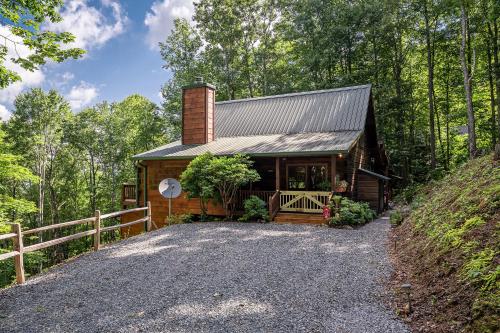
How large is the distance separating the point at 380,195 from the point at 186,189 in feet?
29.7

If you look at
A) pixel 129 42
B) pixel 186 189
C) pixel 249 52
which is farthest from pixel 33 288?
pixel 249 52

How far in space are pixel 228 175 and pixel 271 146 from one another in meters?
2.51

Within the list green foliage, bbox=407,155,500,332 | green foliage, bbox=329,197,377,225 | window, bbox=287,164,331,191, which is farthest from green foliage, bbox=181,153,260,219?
green foliage, bbox=407,155,500,332

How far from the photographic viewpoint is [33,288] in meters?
5.73

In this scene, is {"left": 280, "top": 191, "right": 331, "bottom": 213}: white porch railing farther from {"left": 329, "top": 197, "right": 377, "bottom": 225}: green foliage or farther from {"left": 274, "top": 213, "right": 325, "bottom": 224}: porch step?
{"left": 329, "top": 197, "right": 377, "bottom": 225}: green foliage

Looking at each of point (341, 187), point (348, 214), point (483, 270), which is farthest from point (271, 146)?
point (483, 270)

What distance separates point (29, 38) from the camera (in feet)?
18.7

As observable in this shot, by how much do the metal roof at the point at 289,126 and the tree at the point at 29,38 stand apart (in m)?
7.95

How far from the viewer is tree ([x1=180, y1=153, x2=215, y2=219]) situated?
1195 cm

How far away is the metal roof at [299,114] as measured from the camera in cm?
1448

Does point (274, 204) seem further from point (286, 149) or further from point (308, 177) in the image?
point (308, 177)

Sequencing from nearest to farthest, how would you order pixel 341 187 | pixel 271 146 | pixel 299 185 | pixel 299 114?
pixel 341 187
pixel 271 146
pixel 299 185
pixel 299 114

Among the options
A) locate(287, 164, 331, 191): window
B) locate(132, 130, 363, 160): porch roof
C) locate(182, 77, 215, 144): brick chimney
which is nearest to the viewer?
locate(132, 130, 363, 160): porch roof

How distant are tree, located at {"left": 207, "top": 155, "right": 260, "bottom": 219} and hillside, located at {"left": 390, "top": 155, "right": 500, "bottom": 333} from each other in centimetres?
608
